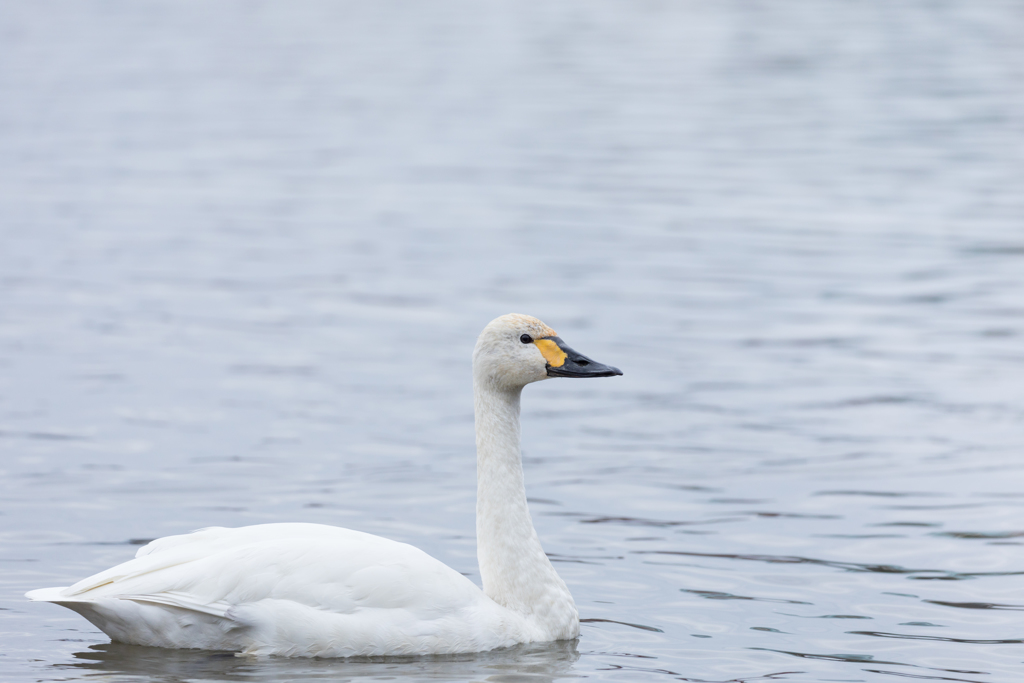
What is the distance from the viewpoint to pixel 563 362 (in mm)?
7602

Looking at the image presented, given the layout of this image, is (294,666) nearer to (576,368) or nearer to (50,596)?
(50,596)

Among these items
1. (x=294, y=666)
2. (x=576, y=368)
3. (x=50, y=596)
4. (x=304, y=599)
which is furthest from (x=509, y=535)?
(x=50, y=596)

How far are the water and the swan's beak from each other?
1.28m

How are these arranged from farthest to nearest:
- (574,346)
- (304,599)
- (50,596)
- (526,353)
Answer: (574,346) → (526,353) → (304,599) → (50,596)

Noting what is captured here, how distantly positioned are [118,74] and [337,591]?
1207 inches

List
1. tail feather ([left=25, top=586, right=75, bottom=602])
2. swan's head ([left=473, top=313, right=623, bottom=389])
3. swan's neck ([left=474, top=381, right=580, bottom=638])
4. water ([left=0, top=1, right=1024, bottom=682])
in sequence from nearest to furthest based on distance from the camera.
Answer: tail feather ([left=25, top=586, right=75, bottom=602]), swan's neck ([left=474, top=381, right=580, bottom=638]), swan's head ([left=473, top=313, right=623, bottom=389]), water ([left=0, top=1, right=1024, bottom=682])

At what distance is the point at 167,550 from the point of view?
7016 millimetres

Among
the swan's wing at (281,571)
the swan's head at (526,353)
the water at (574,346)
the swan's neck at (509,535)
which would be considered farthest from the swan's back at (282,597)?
the swan's head at (526,353)

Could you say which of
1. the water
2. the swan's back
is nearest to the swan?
the swan's back

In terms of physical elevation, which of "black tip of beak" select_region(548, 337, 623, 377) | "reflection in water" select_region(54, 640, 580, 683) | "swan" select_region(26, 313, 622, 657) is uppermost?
"black tip of beak" select_region(548, 337, 623, 377)

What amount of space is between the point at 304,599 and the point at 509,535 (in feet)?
3.91

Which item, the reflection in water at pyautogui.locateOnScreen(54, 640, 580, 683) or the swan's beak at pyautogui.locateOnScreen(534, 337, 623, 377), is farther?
the swan's beak at pyautogui.locateOnScreen(534, 337, 623, 377)

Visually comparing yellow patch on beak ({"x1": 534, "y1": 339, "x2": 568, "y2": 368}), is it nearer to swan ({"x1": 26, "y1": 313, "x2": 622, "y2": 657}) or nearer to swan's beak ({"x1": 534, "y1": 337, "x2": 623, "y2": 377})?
swan's beak ({"x1": 534, "y1": 337, "x2": 623, "y2": 377})

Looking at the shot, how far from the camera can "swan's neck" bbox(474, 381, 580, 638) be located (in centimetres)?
745
